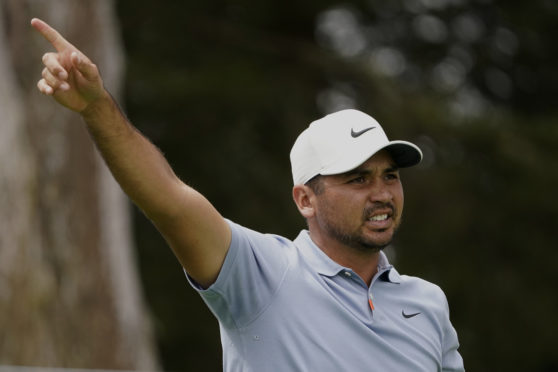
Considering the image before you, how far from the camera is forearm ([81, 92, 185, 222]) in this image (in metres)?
2.67

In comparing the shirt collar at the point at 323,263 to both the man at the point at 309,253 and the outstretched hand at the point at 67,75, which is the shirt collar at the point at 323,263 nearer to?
the man at the point at 309,253

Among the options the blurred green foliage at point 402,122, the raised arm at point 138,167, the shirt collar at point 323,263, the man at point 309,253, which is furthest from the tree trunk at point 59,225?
the raised arm at point 138,167

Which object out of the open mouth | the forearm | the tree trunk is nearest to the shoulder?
the open mouth

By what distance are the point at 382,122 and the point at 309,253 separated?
30.0 feet

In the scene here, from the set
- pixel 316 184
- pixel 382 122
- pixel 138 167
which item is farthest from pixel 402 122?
pixel 138 167

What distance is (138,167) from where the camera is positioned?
106 inches

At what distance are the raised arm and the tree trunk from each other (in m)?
4.55

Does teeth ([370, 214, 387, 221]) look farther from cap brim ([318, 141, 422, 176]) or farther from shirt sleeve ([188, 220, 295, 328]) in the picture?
shirt sleeve ([188, 220, 295, 328])

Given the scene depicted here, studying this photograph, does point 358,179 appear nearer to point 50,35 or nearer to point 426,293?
point 426,293

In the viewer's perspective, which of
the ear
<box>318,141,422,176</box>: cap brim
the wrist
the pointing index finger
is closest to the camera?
the pointing index finger

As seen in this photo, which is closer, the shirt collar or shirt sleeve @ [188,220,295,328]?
shirt sleeve @ [188,220,295,328]

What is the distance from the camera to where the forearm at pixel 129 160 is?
8.75 ft

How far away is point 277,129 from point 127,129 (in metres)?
10.8

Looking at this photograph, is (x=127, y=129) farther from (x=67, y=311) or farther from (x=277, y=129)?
(x=277, y=129)
